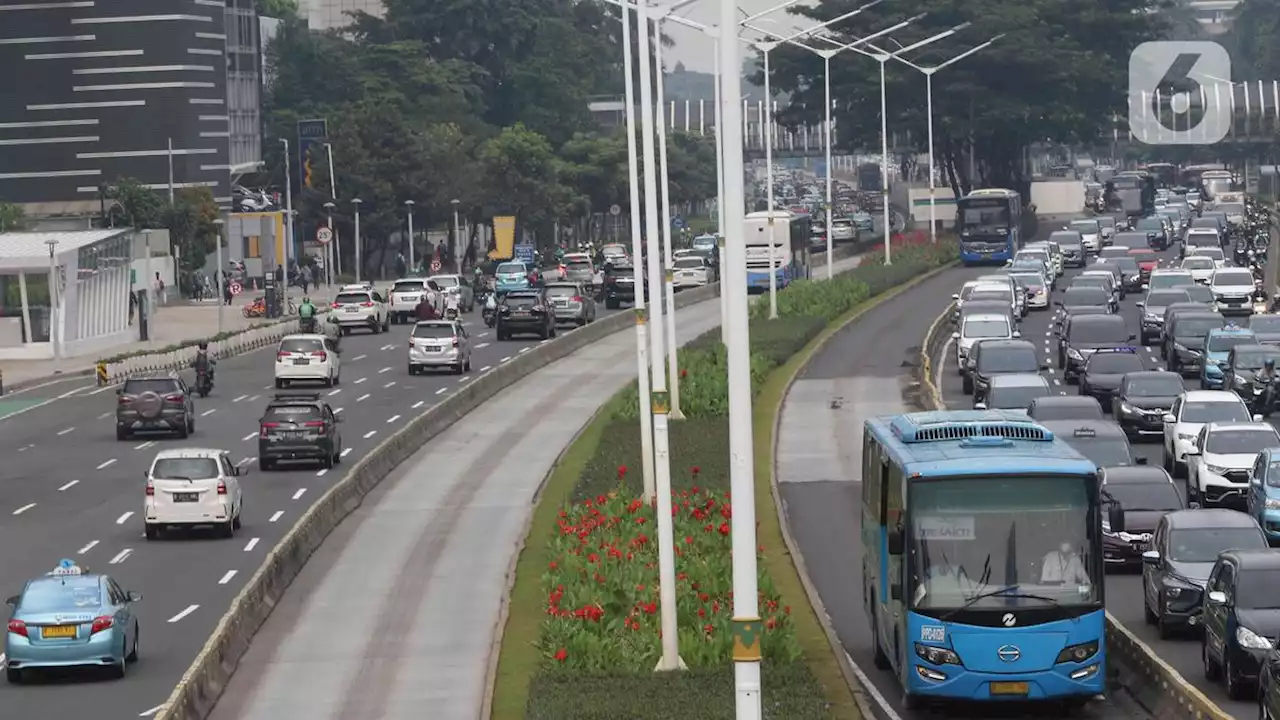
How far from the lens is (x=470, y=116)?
167 meters

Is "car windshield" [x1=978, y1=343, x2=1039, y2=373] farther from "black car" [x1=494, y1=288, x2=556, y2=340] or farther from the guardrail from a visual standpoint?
the guardrail

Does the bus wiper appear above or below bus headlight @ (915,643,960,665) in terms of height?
above

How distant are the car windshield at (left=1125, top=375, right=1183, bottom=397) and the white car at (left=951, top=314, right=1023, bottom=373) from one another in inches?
519

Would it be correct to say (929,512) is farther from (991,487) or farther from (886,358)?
(886,358)

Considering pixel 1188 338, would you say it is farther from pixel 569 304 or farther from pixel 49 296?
pixel 49 296

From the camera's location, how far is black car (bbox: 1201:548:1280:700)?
24.5 meters

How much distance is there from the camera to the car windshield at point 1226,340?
57.4 m

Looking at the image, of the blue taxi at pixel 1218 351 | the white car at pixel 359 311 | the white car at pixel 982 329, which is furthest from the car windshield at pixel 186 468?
the white car at pixel 359 311

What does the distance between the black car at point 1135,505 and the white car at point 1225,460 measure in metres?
3.90

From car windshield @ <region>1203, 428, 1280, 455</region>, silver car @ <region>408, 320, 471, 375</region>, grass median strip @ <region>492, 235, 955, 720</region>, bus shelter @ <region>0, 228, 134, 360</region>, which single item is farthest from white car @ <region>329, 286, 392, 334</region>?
car windshield @ <region>1203, 428, 1280, 455</region>

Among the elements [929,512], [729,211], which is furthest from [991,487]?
[729,211]

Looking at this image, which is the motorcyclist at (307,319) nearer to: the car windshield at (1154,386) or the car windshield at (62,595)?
the car windshield at (1154,386)

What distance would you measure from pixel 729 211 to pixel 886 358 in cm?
5440

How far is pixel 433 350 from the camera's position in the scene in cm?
7169
